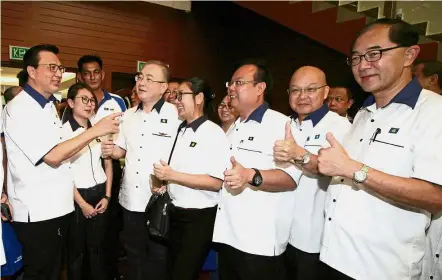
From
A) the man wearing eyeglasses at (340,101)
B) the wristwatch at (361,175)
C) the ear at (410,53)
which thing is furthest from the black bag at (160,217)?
the man wearing eyeglasses at (340,101)

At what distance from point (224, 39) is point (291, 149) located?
568cm

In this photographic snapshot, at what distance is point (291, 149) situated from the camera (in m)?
1.73

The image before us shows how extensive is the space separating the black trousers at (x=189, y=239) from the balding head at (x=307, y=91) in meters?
0.90

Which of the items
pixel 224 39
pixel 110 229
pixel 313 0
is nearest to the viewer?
pixel 110 229

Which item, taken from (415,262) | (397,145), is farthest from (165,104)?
(415,262)

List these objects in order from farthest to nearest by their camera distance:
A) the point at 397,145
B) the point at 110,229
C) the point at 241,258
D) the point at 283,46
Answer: the point at 283,46
the point at 110,229
the point at 241,258
the point at 397,145

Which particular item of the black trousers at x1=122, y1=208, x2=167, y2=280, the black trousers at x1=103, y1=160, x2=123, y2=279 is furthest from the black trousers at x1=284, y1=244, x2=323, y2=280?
the black trousers at x1=103, y1=160, x2=123, y2=279

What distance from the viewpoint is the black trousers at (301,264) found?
2.11 m

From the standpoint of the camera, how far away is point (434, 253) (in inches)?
71.1

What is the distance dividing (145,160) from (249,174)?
3.50ft

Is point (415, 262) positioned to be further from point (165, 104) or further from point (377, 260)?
point (165, 104)

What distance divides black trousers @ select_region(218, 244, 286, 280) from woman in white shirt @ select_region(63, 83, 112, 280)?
118 centimetres

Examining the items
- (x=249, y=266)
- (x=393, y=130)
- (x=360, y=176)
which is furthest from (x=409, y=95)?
(x=249, y=266)

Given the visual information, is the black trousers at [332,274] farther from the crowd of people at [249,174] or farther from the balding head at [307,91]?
the balding head at [307,91]
